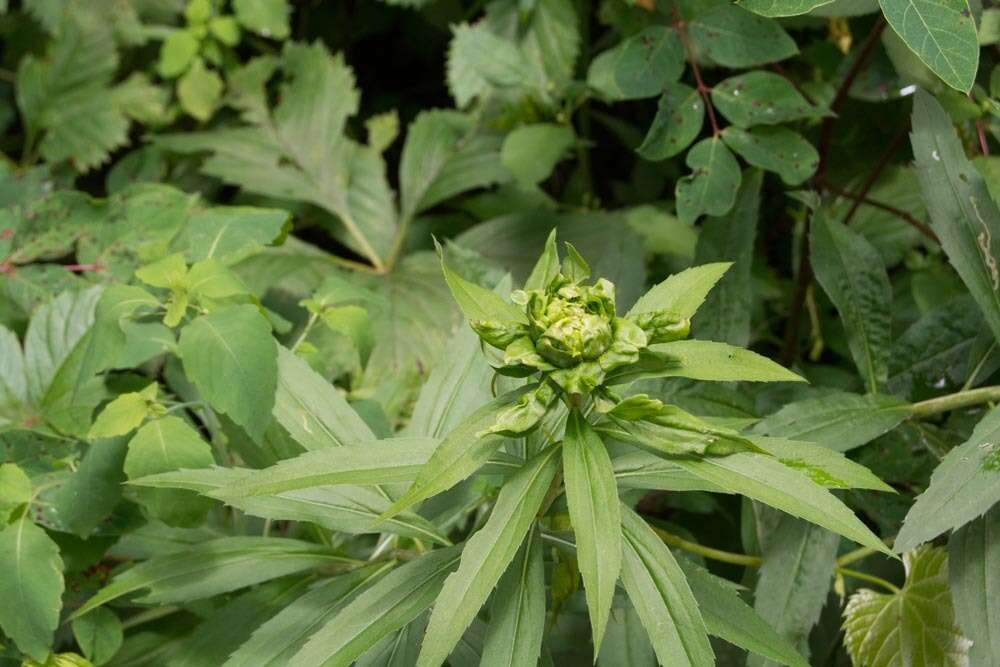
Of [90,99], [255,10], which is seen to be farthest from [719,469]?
[90,99]

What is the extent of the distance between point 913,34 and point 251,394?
0.72m

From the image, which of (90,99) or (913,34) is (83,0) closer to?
(90,99)

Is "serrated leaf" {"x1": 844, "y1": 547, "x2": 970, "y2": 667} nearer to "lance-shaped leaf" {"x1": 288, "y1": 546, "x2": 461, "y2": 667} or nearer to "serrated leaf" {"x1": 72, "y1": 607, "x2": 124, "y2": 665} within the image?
"lance-shaped leaf" {"x1": 288, "y1": 546, "x2": 461, "y2": 667}

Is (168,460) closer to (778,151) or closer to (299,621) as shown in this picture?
(299,621)

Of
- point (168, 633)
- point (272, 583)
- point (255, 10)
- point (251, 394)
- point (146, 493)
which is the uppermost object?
point (255, 10)

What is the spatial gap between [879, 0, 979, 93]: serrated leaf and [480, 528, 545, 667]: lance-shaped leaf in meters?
0.58

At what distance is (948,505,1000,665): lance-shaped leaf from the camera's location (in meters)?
0.96

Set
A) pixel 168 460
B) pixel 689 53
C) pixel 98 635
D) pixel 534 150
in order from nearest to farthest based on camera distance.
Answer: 1. pixel 168 460
2. pixel 98 635
3. pixel 689 53
4. pixel 534 150

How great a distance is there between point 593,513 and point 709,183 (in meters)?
0.59

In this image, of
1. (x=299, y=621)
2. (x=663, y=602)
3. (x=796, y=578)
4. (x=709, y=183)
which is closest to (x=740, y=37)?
(x=709, y=183)

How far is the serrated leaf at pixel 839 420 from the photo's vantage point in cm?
107

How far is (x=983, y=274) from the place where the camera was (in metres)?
1.07

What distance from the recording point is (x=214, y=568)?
3.28 feet

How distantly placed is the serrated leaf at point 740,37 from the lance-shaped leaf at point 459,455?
2.28 feet
